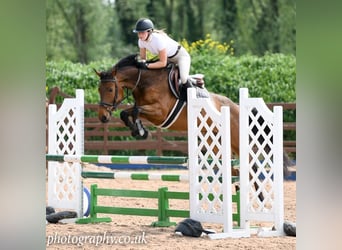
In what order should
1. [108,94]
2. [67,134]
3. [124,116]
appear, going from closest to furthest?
[124,116], [67,134], [108,94]

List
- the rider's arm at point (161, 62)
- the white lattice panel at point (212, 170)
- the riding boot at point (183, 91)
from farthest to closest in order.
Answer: the riding boot at point (183, 91) < the rider's arm at point (161, 62) < the white lattice panel at point (212, 170)

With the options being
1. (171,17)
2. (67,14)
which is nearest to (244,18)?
(171,17)

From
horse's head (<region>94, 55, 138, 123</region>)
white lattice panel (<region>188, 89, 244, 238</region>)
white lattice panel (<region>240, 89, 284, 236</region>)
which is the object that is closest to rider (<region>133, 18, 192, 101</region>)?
horse's head (<region>94, 55, 138, 123</region>)

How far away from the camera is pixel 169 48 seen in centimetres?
635

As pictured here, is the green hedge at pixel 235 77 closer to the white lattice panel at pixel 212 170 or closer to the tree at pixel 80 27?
the white lattice panel at pixel 212 170

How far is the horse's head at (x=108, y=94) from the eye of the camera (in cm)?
632

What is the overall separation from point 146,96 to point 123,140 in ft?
23.6

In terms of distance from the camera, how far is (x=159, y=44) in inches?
247

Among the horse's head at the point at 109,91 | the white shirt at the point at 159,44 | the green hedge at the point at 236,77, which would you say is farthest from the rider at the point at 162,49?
the green hedge at the point at 236,77

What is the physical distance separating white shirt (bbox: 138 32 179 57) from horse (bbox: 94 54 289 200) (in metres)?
0.22

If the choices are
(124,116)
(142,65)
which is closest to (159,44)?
(142,65)

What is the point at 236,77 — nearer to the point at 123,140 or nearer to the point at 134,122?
the point at 123,140

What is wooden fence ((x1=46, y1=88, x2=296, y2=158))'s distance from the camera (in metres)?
12.9
